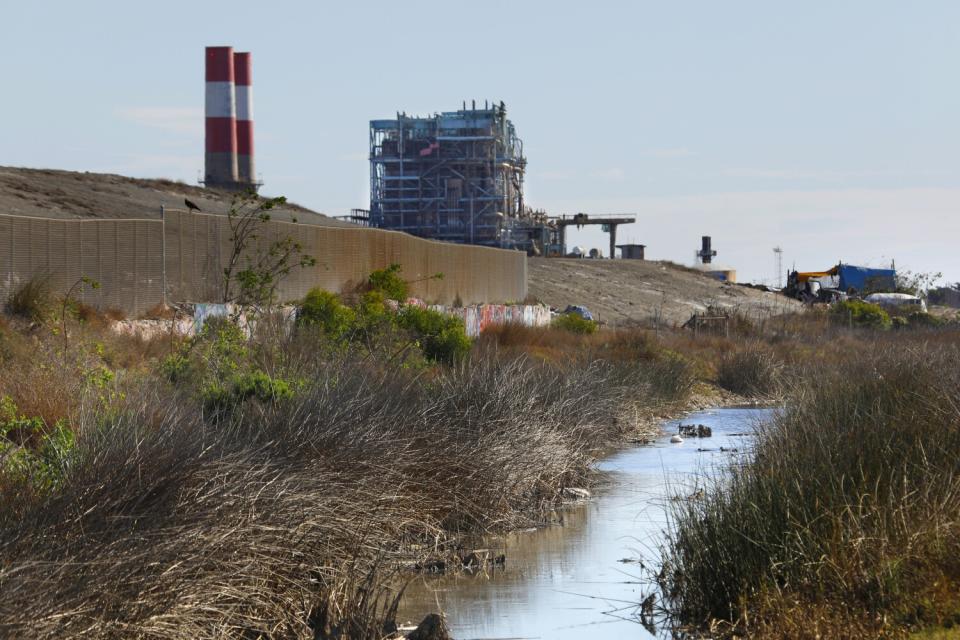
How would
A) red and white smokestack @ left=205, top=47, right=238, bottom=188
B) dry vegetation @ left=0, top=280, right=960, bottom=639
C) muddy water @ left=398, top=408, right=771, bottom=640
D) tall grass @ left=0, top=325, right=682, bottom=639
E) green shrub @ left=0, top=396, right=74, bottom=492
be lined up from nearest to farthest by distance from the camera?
tall grass @ left=0, top=325, right=682, bottom=639 < dry vegetation @ left=0, top=280, right=960, bottom=639 < green shrub @ left=0, top=396, right=74, bottom=492 < muddy water @ left=398, top=408, right=771, bottom=640 < red and white smokestack @ left=205, top=47, right=238, bottom=188

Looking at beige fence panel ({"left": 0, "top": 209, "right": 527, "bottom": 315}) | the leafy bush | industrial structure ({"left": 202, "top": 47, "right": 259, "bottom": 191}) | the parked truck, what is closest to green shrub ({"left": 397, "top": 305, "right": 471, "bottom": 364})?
beige fence panel ({"left": 0, "top": 209, "right": 527, "bottom": 315})

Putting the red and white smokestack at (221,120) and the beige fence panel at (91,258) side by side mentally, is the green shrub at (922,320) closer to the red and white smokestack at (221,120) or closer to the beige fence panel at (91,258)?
the red and white smokestack at (221,120)

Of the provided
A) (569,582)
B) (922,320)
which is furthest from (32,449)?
(922,320)

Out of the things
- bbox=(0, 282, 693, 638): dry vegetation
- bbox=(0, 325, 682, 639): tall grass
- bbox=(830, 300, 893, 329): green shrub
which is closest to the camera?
bbox=(0, 325, 682, 639): tall grass

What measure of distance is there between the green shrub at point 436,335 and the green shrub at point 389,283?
581 cm

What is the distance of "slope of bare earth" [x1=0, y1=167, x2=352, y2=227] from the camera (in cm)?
4481

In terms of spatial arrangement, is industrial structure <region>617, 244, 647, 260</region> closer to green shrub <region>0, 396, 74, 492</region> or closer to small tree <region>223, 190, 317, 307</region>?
small tree <region>223, 190, 317, 307</region>

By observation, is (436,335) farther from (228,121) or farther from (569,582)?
(228,121)

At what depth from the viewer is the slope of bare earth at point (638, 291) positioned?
2884 inches

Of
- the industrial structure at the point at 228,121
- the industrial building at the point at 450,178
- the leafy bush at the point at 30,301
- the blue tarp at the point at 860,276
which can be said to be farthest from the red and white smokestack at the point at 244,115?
the leafy bush at the point at 30,301

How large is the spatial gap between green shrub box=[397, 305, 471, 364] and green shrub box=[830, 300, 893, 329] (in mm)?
33571

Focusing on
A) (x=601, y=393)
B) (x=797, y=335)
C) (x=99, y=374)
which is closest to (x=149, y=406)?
(x=99, y=374)

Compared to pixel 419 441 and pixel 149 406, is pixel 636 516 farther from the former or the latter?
pixel 149 406

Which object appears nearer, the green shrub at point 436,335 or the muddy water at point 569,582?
the muddy water at point 569,582
